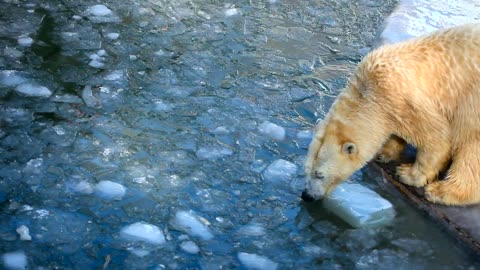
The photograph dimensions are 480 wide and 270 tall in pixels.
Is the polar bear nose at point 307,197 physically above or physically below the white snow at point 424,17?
below

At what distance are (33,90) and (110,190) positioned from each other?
1.28m

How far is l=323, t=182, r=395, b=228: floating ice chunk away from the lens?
12.9 feet

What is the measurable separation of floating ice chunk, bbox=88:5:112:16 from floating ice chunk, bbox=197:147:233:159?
2.26 meters

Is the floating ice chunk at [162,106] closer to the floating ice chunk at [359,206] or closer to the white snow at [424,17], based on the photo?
the floating ice chunk at [359,206]

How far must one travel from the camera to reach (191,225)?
12.4 feet

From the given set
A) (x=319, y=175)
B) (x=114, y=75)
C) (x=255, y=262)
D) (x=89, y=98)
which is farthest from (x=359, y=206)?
(x=114, y=75)

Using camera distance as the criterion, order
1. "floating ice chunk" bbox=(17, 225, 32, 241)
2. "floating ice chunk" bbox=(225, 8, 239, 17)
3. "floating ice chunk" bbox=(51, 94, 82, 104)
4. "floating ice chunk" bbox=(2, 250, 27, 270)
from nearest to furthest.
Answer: "floating ice chunk" bbox=(2, 250, 27, 270) < "floating ice chunk" bbox=(17, 225, 32, 241) < "floating ice chunk" bbox=(51, 94, 82, 104) < "floating ice chunk" bbox=(225, 8, 239, 17)

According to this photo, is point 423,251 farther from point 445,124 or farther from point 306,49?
point 306,49

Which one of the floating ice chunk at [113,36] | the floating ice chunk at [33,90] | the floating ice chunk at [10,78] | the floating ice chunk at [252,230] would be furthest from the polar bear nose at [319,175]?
the floating ice chunk at [113,36]

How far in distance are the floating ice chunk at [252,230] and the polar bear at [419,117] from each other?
1.20 ft

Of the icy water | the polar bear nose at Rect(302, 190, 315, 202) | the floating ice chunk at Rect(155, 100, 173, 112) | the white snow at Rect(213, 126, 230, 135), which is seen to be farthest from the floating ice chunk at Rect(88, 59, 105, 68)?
the polar bear nose at Rect(302, 190, 315, 202)

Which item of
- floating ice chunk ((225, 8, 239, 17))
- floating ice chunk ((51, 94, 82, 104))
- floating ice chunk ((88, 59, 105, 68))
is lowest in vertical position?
floating ice chunk ((88, 59, 105, 68))

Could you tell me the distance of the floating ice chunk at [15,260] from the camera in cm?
334

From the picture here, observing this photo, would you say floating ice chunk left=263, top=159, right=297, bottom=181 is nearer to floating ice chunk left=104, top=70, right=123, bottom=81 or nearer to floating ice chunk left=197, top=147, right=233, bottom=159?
floating ice chunk left=197, top=147, right=233, bottom=159
